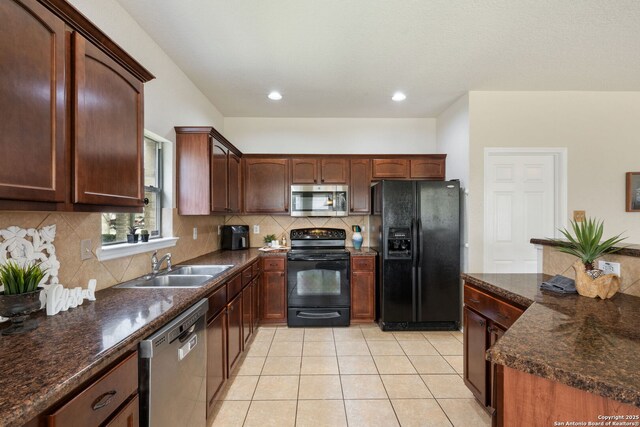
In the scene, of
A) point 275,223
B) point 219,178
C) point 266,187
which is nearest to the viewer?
point 219,178

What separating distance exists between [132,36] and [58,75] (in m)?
1.26

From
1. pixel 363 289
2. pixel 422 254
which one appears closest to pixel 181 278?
pixel 363 289

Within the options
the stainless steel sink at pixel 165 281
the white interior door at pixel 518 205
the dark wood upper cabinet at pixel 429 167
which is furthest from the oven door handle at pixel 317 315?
the dark wood upper cabinet at pixel 429 167

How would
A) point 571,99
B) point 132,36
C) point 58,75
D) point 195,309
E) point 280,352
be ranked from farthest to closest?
point 571,99, point 280,352, point 132,36, point 195,309, point 58,75

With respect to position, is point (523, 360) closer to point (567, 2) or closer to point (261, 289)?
point (567, 2)

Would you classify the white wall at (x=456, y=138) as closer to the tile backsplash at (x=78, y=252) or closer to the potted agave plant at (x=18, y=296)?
the tile backsplash at (x=78, y=252)

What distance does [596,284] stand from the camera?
1460 millimetres

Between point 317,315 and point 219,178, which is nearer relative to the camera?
point 219,178

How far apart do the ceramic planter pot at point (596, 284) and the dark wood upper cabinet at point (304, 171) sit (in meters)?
2.78

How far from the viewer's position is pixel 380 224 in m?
3.34

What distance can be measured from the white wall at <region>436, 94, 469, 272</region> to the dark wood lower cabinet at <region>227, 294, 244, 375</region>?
250 centimetres

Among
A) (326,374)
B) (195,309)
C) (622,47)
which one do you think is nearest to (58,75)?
(195,309)

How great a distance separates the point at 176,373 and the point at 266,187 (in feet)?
8.77

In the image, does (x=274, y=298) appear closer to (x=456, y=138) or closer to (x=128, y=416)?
(x=128, y=416)
